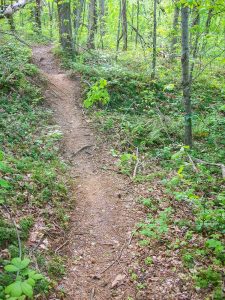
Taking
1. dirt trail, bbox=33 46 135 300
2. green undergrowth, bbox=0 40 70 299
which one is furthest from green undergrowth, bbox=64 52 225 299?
green undergrowth, bbox=0 40 70 299

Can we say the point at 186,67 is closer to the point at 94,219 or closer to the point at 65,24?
the point at 94,219

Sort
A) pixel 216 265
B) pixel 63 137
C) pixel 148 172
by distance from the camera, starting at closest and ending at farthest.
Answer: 1. pixel 216 265
2. pixel 148 172
3. pixel 63 137

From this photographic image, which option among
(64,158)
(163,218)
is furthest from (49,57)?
(163,218)

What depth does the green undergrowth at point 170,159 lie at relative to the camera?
17.7 ft

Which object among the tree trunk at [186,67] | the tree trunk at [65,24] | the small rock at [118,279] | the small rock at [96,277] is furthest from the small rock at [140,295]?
the tree trunk at [65,24]

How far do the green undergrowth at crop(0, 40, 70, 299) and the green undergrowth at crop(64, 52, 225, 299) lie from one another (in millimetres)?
1629

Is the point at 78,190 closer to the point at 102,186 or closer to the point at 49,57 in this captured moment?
the point at 102,186

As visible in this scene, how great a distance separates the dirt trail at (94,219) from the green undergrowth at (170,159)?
14.2 inches

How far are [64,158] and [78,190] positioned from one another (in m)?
1.63

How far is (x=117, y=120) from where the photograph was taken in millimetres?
11422

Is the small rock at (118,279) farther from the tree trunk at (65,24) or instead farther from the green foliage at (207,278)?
the tree trunk at (65,24)

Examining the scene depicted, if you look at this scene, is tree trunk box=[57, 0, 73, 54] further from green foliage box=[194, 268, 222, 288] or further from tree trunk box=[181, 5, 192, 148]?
green foliage box=[194, 268, 222, 288]

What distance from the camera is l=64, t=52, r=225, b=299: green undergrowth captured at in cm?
541

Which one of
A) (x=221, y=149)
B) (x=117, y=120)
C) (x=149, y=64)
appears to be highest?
(x=149, y=64)
